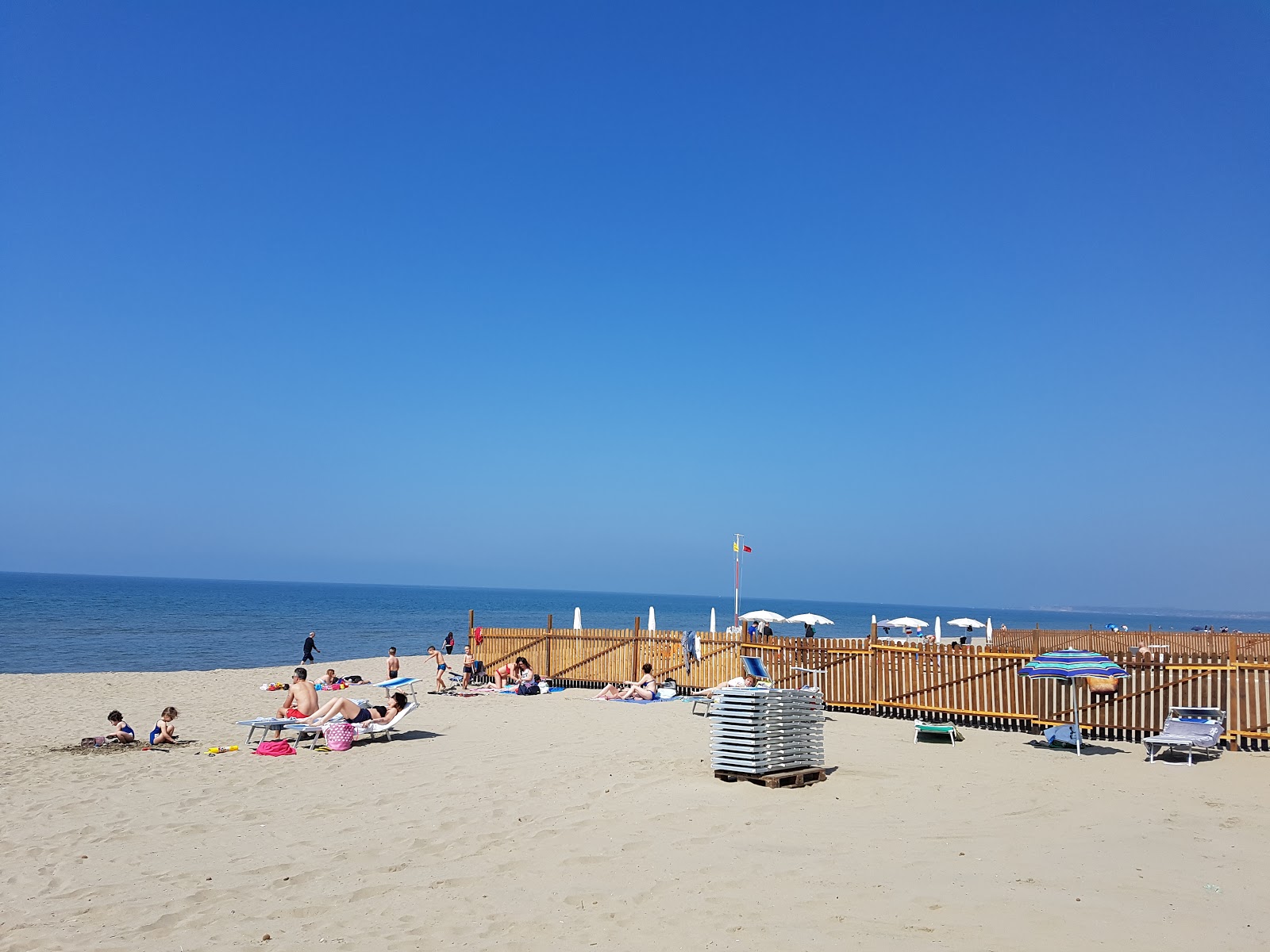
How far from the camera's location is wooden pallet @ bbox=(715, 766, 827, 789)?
10234mm

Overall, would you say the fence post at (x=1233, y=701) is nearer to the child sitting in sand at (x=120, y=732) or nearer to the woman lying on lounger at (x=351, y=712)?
the woman lying on lounger at (x=351, y=712)

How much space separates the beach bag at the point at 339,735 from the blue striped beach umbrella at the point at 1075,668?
961 cm

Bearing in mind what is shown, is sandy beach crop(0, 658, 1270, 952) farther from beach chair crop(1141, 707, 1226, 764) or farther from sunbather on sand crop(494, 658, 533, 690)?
sunbather on sand crop(494, 658, 533, 690)

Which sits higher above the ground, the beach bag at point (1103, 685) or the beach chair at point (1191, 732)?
the beach bag at point (1103, 685)

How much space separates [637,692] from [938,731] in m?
7.43

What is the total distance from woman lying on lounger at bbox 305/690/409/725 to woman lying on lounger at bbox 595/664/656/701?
6.42m

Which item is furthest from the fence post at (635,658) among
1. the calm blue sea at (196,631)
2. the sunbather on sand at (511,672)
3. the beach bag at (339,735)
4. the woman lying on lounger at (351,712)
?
the calm blue sea at (196,631)

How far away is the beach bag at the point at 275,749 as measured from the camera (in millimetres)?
12617

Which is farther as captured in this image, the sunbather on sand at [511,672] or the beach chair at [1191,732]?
the sunbather on sand at [511,672]

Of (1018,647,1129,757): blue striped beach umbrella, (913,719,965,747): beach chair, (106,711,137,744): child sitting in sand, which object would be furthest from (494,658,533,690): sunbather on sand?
(1018,647,1129,757): blue striped beach umbrella

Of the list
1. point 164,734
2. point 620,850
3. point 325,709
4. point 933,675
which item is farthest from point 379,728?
point 933,675

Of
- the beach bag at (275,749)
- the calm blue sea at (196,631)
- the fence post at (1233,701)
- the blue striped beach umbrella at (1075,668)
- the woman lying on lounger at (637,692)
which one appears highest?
the blue striped beach umbrella at (1075,668)

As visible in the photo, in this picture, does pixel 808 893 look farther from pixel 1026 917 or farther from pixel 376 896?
pixel 376 896

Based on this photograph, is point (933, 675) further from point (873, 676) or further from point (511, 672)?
point (511, 672)
